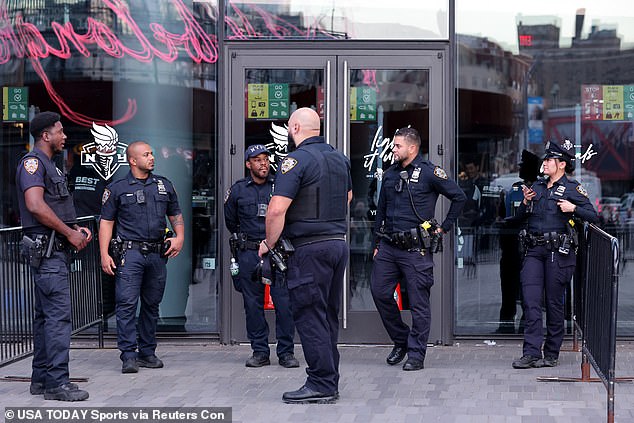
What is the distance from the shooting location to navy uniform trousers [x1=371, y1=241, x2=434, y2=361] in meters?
8.41

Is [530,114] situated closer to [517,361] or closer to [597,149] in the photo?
[597,149]

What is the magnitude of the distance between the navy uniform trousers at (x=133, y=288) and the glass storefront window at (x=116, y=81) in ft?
3.93

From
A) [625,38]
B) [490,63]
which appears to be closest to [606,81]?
[625,38]

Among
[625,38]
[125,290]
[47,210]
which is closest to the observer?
[47,210]

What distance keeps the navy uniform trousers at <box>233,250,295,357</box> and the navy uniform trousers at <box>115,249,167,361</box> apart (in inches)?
25.8

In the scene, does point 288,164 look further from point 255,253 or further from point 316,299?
point 255,253

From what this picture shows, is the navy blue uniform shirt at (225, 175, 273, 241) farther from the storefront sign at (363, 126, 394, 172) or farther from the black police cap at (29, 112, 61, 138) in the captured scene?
the black police cap at (29, 112, 61, 138)

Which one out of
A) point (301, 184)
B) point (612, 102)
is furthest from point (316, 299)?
point (612, 102)

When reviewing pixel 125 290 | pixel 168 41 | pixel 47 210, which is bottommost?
pixel 125 290

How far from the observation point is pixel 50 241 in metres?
7.23

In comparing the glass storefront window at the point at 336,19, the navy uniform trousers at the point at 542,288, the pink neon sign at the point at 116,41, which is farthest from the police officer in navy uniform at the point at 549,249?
the pink neon sign at the point at 116,41

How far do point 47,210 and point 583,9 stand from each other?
507 centimetres

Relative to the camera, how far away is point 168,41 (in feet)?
31.3

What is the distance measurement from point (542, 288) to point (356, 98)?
239cm
